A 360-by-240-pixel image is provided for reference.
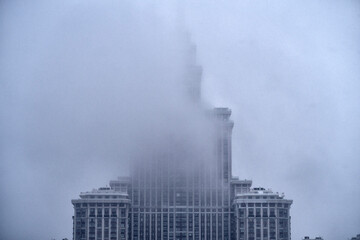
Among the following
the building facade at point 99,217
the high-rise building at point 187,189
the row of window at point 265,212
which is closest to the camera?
the building facade at point 99,217

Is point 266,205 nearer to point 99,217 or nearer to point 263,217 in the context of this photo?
point 263,217

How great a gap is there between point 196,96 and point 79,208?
2145 cm

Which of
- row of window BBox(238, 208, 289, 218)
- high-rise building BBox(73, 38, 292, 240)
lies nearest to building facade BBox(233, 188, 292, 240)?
row of window BBox(238, 208, 289, 218)

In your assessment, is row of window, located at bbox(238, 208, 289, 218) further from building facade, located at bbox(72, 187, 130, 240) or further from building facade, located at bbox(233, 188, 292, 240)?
building facade, located at bbox(72, 187, 130, 240)

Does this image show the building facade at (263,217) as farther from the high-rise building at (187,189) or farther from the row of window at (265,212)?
the high-rise building at (187,189)

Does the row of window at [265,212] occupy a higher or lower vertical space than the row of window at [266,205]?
lower

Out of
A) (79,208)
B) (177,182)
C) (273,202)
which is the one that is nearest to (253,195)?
(273,202)

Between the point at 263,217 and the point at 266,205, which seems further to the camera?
the point at 266,205

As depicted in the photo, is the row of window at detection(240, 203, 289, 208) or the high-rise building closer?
the row of window at detection(240, 203, 289, 208)

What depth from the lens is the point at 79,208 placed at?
115 m

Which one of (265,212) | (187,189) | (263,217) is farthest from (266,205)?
(187,189)

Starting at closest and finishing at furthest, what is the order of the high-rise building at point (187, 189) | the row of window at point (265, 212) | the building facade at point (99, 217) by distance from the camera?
the building facade at point (99, 217), the row of window at point (265, 212), the high-rise building at point (187, 189)

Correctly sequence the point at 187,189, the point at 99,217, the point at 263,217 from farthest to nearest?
the point at 187,189
the point at 263,217
the point at 99,217

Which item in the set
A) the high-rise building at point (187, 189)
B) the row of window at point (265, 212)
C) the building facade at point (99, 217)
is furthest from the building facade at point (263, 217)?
the building facade at point (99, 217)
